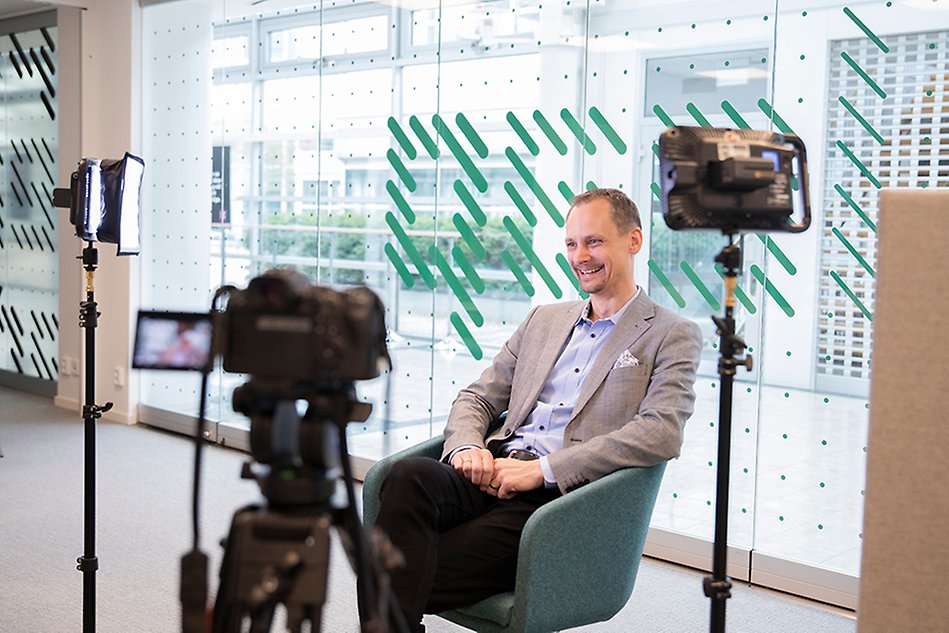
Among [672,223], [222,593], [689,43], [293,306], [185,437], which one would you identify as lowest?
[185,437]

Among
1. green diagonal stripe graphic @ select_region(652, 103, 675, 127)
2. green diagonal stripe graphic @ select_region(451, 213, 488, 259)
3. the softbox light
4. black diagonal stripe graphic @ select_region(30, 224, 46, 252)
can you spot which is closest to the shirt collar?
green diagonal stripe graphic @ select_region(652, 103, 675, 127)

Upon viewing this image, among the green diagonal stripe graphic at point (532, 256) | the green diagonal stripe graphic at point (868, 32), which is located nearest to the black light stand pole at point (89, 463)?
the green diagonal stripe graphic at point (532, 256)

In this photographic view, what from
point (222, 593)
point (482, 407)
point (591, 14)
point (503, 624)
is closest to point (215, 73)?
point (591, 14)

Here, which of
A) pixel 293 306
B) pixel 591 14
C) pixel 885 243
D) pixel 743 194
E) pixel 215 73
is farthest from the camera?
pixel 215 73

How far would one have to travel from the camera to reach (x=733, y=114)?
3824mm

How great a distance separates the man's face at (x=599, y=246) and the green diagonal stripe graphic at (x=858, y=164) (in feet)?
3.49

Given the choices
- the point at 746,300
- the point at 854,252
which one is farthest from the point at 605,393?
the point at 854,252

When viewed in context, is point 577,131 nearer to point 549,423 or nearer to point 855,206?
point 855,206

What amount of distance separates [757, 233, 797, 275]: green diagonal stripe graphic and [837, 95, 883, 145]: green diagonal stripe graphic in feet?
1.64

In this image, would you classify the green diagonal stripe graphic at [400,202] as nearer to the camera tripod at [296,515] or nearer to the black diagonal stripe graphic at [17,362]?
the camera tripod at [296,515]

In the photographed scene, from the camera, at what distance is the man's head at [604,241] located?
2932 mm

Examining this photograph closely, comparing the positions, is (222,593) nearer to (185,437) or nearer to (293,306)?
(293,306)

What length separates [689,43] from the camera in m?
3.93

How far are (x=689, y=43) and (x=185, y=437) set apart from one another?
3.80m
